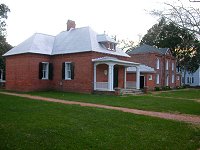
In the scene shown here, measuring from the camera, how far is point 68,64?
1180 inches

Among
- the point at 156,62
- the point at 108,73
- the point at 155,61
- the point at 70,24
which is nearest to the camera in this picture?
the point at 108,73

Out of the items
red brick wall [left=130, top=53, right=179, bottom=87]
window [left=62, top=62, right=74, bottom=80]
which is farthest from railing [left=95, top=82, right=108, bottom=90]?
red brick wall [left=130, top=53, right=179, bottom=87]

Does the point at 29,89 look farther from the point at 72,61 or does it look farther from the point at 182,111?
the point at 182,111

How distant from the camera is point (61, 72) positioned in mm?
30484

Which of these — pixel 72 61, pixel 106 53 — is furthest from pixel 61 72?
pixel 106 53

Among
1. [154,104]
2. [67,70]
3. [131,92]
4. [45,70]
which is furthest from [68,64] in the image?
[154,104]

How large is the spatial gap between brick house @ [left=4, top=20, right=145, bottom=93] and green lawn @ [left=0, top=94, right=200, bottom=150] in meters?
15.7

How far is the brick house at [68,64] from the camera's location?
27.9 m

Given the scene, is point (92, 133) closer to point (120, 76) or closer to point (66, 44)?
point (66, 44)

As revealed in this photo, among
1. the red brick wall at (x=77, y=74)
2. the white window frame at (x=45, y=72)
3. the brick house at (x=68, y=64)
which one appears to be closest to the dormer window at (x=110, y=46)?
the brick house at (x=68, y=64)

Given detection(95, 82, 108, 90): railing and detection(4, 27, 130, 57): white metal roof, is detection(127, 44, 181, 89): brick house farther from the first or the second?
detection(95, 82, 108, 90): railing

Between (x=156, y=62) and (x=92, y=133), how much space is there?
36.9 m

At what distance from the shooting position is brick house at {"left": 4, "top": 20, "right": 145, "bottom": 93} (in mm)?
27922

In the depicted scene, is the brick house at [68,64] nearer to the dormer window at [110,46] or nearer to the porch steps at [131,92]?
the dormer window at [110,46]
